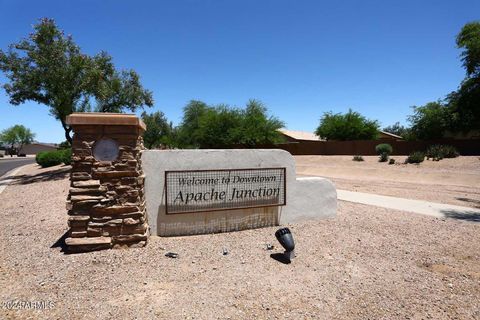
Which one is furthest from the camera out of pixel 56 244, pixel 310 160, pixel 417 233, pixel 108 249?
pixel 310 160

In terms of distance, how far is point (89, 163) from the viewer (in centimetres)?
545

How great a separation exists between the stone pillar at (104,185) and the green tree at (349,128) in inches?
1698

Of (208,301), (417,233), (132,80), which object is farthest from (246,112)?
(208,301)

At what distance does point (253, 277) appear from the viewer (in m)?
4.69

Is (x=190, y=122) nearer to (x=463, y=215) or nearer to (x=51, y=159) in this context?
(x=51, y=159)

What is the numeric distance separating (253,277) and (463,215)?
23.8 feet

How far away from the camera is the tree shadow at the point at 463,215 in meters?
8.69

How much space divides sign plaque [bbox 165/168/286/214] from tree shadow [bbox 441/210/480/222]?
4903 mm

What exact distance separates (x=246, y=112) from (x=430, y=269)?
43.0 metres

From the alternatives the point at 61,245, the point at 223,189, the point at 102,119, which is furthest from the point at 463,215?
the point at 61,245

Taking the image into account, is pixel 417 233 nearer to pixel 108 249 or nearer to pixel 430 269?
pixel 430 269

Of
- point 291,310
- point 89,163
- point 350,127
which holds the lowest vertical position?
point 291,310

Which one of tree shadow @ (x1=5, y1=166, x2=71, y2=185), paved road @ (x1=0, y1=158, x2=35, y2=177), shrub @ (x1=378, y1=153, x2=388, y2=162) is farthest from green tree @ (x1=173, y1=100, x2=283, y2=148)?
tree shadow @ (x1=5, y1=166, x2=71, y2=185)

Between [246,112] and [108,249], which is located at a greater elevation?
[246,112]
